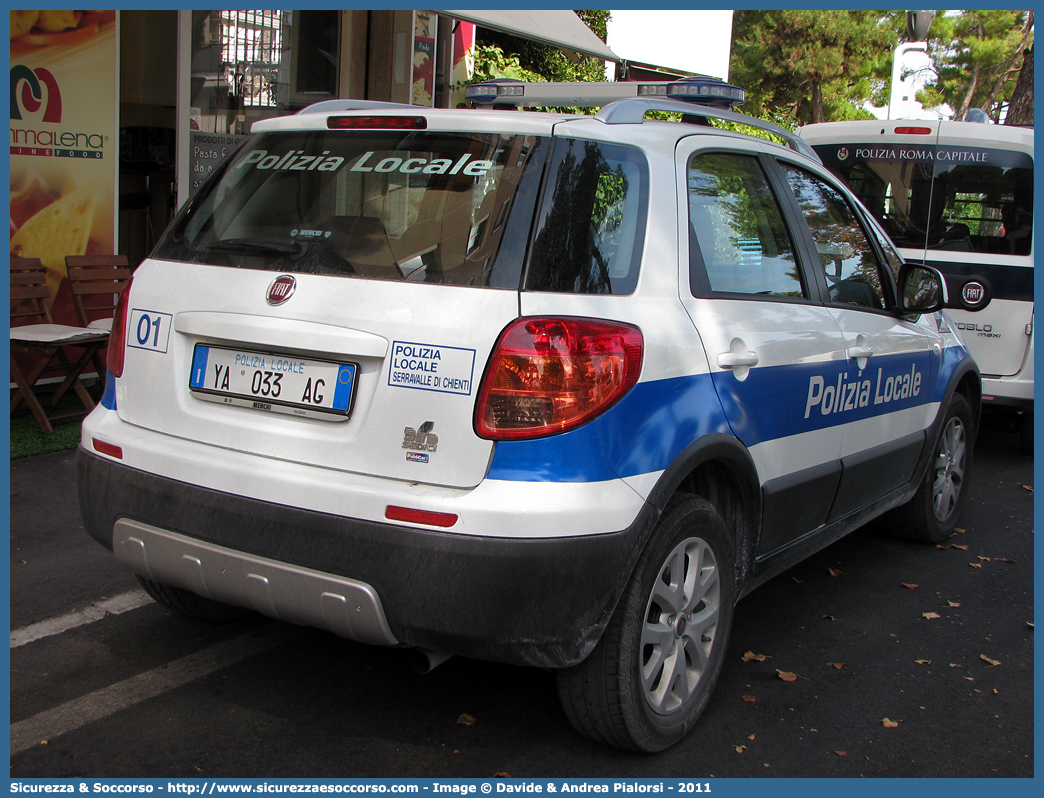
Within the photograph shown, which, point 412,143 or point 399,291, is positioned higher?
point 412,143

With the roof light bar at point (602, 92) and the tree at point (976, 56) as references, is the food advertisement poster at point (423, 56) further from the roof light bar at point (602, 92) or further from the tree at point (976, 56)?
the tree at point (976, 56)

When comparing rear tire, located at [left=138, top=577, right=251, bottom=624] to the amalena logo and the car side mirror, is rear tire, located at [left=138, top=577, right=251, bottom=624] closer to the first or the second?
the car side mirror

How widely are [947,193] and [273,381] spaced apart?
6.59 m

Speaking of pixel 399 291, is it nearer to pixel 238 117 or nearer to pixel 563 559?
pixel 563 559

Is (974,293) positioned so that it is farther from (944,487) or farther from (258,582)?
(258,582)

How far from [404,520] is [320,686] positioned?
1.09 meters

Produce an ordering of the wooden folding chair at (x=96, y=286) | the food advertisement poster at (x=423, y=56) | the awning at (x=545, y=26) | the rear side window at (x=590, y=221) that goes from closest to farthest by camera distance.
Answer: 1. the rear side window at (x=590, y=221)
2. the wooden folding chair at (x=96, y=286)
3. the awning at (x=545, y=26)
4. the food advertisement poster at (x=423, y=56)

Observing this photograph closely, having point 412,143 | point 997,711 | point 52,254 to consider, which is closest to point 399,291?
point 412,143

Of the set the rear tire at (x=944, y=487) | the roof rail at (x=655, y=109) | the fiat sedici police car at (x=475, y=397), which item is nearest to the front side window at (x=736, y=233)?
the fiat sedici police car at (x=475, y=397)

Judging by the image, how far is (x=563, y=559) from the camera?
2.61 meters

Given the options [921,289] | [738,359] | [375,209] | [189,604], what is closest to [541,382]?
[375,209]

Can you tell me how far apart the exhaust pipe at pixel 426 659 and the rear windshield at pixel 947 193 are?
640cm

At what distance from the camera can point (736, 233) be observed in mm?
3469

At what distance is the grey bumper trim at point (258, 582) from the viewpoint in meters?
2.64
